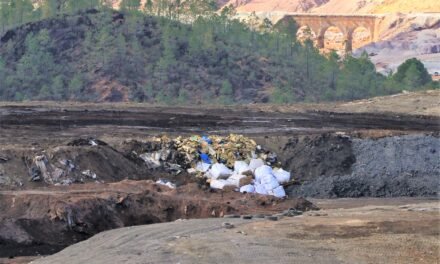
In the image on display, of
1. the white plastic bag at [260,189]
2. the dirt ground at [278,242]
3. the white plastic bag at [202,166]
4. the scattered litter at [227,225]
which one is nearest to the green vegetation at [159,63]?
the white plastic bag at [202,166]

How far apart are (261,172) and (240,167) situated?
81cm

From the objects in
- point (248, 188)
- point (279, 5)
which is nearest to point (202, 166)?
point (248, 188)

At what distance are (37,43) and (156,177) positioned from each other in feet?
118

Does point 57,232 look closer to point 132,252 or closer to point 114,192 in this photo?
point 114,192

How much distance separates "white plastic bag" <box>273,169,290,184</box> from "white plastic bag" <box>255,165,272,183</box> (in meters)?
0.39

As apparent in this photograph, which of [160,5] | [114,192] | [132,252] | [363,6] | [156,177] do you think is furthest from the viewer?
[363,6]

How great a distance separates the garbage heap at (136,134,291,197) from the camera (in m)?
25.7

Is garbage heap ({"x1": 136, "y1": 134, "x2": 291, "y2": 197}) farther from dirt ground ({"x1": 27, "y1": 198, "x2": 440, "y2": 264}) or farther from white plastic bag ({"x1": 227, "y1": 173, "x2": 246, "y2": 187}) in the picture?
dirt ground ({"x1": 27, "y1": 198, "x2": 440, "y2": 264})

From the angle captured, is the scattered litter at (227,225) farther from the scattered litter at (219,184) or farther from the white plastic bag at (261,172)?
the white plastic bag at (261,172)

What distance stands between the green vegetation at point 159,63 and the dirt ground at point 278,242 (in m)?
36.9

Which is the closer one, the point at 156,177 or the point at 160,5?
the point at 156,177

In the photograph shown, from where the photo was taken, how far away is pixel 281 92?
5816cm

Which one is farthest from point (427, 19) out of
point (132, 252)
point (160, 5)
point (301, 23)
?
point (132, 252)

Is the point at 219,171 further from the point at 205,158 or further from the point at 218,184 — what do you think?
the point at 205,158
